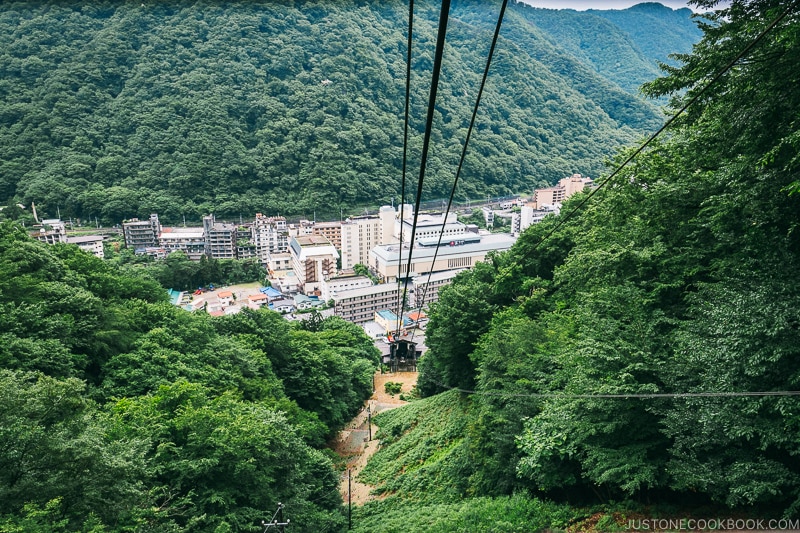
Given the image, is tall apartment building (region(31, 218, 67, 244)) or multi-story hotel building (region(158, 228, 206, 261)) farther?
multi-story hotel building (region(158, 228, 206, 261))

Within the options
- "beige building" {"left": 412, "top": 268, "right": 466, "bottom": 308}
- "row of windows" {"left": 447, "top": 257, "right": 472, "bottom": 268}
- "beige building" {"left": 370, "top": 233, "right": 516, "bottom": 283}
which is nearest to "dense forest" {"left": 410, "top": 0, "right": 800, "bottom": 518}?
"beige building" {"left": 412, "top": 268, "right": 466, "bottom": 308}

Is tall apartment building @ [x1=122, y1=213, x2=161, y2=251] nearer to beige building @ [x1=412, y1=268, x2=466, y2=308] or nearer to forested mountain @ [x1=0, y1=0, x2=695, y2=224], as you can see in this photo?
forested mountain @ [x1=0, y1=0, x2=695, y2=224]

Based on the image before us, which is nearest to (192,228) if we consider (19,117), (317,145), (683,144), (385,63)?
(317,145)

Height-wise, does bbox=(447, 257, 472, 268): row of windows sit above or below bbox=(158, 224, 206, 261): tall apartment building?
below

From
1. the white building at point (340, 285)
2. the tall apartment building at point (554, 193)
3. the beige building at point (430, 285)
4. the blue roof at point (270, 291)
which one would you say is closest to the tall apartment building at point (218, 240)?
the blue roof at point (270, 291)

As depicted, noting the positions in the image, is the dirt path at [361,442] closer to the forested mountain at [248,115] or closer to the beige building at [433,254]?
the beige building at [433,254]

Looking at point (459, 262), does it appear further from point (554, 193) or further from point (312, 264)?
point (554, 193)
